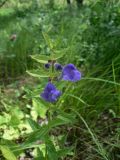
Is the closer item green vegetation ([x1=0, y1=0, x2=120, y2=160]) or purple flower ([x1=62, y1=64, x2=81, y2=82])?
purple flower ([x1=62, y1=64, x2=81, y2=82])

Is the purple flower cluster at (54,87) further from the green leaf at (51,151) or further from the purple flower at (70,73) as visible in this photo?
the green leaf at (51,151)

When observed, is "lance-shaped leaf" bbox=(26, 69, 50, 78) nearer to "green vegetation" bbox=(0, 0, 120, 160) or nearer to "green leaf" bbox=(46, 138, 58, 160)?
"green vegetation" bbox=(0, 0, 120, 160)

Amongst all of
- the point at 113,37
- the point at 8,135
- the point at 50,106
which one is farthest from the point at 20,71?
the point at 50,106

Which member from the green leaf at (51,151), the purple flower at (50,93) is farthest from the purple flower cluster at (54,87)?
the green leaf at (51,151)

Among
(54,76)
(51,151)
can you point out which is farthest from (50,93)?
(51,151)

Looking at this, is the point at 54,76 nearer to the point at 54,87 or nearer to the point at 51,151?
the point at 54,87

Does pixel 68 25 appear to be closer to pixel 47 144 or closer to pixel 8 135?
pixel 8 135

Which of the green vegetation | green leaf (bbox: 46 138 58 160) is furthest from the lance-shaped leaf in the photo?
green leaf (bbox: 46 138 58 160)

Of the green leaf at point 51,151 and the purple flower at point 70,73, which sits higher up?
the purple flower at point 70,73
